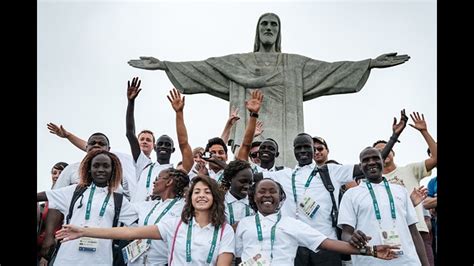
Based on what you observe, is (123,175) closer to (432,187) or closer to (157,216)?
(157,216)

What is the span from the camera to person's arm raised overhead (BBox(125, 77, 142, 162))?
30.3 ft

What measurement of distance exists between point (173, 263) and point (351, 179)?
235cm

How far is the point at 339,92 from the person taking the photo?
539 inches

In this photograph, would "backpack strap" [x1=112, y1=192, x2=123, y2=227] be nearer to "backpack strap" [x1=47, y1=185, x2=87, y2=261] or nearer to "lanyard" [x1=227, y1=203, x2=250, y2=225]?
"backpack strap" [x1=47, y1=185, x2=87, y2=261]

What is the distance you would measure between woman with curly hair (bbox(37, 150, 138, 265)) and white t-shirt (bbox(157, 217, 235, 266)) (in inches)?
26.5

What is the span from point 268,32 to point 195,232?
716cm

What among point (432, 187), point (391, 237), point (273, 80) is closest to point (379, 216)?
point (391, 237)

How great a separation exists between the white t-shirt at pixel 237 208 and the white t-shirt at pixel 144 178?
1.27 meters

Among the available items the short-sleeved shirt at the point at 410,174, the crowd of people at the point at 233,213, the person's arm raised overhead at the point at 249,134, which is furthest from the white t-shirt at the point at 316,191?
the short-sleeved shirt at the point at 410,174

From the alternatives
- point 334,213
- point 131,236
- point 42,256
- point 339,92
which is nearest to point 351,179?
point 334,213

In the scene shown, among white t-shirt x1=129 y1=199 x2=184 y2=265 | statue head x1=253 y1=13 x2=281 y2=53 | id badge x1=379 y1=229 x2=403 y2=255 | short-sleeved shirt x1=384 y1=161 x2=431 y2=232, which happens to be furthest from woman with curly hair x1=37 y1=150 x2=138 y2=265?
statue head x1=253 y1=13 x2=281 y2=53

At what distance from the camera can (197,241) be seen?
706 cm

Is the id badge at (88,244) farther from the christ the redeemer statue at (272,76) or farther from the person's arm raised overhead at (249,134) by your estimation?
the christ the redeemer statue at (272,76)
